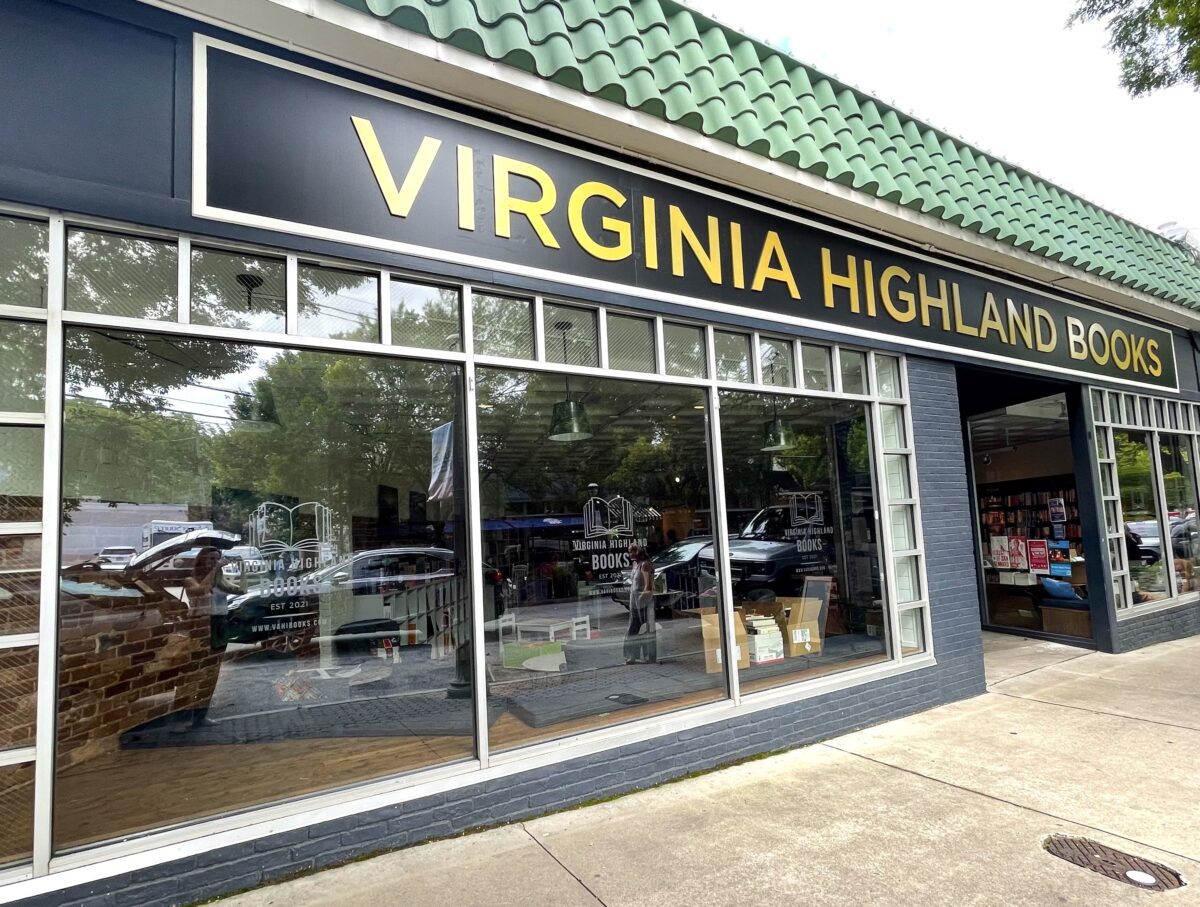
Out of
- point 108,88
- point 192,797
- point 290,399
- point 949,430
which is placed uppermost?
point 108,88

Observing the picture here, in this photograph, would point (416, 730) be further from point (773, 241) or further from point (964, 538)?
point (964, 538)

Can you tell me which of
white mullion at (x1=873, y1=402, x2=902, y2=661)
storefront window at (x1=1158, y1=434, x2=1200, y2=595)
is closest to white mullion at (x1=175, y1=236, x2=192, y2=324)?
white mullion at (x1=873, y1=402, x2=902, y2=661)

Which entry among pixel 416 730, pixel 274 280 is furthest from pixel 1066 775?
pixel 274 280

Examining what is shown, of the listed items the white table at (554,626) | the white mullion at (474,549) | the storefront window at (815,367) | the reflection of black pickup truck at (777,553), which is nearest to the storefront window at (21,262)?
the white mullion at (474,549)

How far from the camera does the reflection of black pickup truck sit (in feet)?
18.8

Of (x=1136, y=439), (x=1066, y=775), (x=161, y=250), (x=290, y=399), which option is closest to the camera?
(x=161, y=250)

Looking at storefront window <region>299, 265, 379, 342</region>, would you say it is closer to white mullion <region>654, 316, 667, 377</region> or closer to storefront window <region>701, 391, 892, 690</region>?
white mullion <region>654, 316, 667, 377</region>

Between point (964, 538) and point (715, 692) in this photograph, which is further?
point (964, 538)

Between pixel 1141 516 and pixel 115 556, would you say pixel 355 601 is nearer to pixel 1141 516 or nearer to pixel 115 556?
pixel 115 556

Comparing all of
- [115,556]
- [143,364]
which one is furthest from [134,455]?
[143,364]

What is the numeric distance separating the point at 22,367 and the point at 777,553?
5.22 m

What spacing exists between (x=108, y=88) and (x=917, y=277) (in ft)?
20.4

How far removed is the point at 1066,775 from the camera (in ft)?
14.8

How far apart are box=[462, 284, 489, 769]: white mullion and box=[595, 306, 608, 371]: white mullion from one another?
875 millimetres
